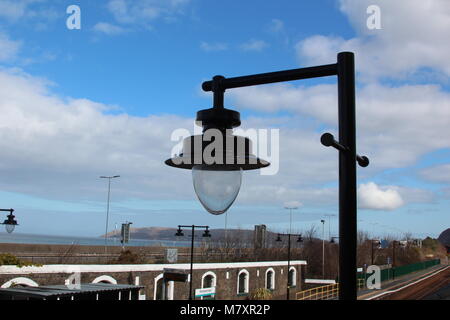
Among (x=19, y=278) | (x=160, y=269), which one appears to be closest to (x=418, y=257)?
(x=160, y=269)

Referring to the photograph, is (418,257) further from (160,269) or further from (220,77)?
(220,77)

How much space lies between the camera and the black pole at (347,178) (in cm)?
269

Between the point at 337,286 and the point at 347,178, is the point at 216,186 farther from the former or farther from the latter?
the point at 337,286

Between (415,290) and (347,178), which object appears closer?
(347,178)


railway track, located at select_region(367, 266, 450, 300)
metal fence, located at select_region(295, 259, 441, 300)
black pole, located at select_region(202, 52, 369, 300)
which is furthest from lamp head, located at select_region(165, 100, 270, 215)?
railway track, located at select_region(367, 266, 450, 300)

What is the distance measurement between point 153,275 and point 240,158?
103ft

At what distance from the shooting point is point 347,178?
9.10 ft

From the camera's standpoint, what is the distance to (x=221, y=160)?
9.05 feet

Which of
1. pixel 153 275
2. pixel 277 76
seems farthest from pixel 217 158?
pixel 153 275

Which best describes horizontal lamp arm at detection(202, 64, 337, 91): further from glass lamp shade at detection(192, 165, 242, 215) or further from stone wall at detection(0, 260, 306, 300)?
stone wall at detection(0, 260, 306, 300)

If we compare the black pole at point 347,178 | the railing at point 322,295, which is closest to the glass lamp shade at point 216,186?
the black pole at point 347,178

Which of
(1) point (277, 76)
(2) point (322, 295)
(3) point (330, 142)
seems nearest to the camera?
(3) point (330, 142)

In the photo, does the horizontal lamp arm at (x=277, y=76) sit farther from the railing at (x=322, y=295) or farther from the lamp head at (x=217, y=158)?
the railing at (x=322, y=295)
